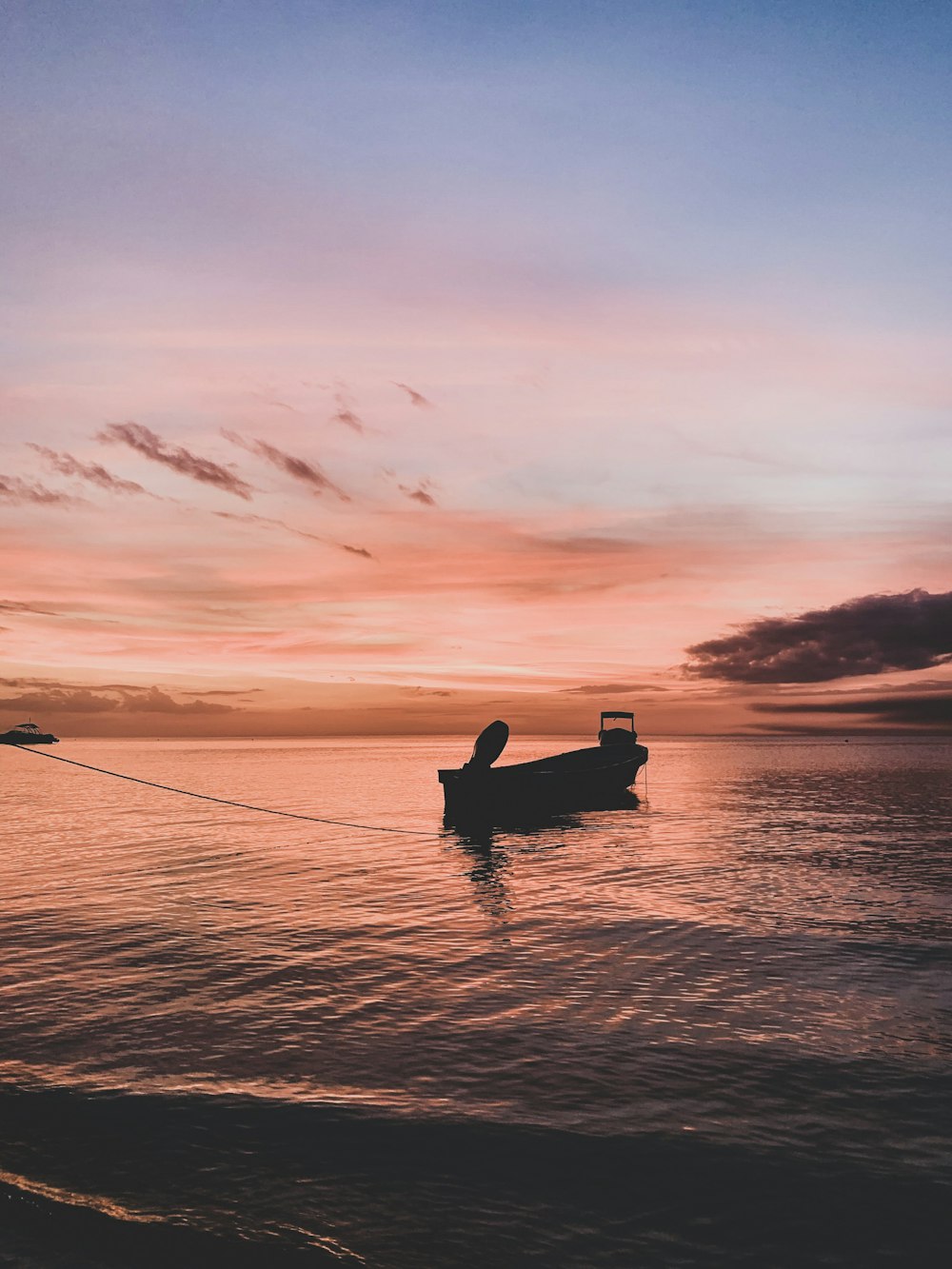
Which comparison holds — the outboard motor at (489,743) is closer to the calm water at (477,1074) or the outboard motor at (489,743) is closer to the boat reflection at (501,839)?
the boat reflection at (501,839)

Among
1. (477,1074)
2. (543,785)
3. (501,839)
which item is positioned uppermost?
(477,1074)

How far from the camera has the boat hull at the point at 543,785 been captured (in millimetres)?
41125

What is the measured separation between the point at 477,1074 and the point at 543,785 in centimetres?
3460

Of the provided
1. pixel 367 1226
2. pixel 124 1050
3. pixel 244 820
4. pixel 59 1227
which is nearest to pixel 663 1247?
pixel 367 1226

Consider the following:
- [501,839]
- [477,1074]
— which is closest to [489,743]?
[501,839]

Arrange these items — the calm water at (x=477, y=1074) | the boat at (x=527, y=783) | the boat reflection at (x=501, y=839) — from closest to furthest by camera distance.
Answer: the calm water at (x=477, y=1074)
the boat reflection at (x=501, y=839)
the boat at (x=527, y=783)

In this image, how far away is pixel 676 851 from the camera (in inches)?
1228

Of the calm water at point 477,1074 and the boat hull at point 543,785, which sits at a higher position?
the calm water at point 477,1074

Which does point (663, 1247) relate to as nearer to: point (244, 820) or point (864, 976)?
point (864, 976)

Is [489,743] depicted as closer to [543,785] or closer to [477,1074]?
[543,785]

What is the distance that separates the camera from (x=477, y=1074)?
10062 millimetres

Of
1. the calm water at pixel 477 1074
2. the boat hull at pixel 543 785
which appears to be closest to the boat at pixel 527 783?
the boat hull at pixel 543 785

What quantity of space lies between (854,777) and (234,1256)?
85.6 metres

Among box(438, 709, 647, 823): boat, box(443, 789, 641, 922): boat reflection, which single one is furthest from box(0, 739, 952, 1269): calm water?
box(438, 709, 647, 823): boat
